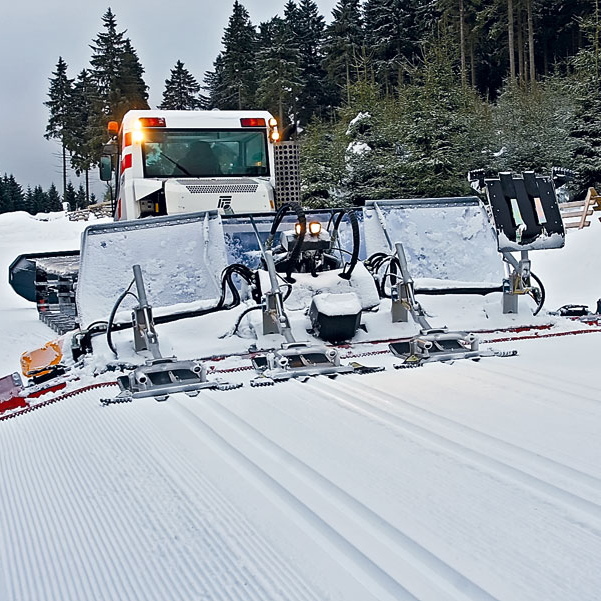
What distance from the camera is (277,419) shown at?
10.8 ft

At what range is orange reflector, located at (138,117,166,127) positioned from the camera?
8.33 meters

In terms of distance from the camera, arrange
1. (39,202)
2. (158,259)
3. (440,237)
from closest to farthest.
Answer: (158,259)
(440,237)
(39,202)

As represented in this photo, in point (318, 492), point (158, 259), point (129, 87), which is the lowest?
point (318, 492)

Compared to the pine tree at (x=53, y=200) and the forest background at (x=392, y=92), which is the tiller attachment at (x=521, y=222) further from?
the pine tree at (x=53, y=200)

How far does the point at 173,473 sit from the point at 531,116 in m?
24.6

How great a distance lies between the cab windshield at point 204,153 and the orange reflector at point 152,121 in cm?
7

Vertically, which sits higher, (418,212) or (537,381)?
(418,212)

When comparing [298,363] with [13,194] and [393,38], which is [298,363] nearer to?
[393,38]

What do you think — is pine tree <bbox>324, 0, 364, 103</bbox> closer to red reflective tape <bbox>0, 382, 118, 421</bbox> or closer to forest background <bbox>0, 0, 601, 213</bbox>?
forest background <bbox>0, 0, 601, 213</bbox>

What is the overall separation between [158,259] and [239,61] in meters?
46.9

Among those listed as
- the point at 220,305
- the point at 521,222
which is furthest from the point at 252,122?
the point at 521,222

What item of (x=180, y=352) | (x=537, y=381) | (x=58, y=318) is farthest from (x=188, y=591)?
(x=58, y=318)

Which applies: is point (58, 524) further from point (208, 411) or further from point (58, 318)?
point (58, 318)

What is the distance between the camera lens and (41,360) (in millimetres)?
4633
